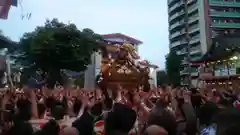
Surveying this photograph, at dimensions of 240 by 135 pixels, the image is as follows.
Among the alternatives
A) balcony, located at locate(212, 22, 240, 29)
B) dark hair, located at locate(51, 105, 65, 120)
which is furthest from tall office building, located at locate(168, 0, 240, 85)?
dark hair, located at locate(51, 105, 65, 120)

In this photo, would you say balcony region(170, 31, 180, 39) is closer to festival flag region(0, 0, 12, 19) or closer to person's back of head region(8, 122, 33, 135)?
festival flag region(0, 0, 12, 19)

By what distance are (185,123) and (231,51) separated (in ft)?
80.4

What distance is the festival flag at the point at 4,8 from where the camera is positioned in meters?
8.55

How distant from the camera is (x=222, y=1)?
197 feet

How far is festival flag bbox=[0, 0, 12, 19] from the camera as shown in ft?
28.1

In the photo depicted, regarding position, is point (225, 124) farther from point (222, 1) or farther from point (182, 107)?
point (222, 1)

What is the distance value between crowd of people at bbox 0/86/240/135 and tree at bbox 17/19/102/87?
27.3 meters

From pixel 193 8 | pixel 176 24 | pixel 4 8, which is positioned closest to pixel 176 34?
pixel 176 24

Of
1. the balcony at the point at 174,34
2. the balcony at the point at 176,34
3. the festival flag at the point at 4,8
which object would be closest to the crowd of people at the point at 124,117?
the festival flag at the point at 4,8

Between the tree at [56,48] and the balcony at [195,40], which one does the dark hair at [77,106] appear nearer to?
the tree at [56,48]

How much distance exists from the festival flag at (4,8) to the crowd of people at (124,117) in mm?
3689

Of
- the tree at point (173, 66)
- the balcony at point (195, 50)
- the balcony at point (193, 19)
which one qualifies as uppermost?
the balcony at point (193, 19)

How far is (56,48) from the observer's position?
32.7 m

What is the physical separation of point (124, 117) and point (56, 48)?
99.2 ft
